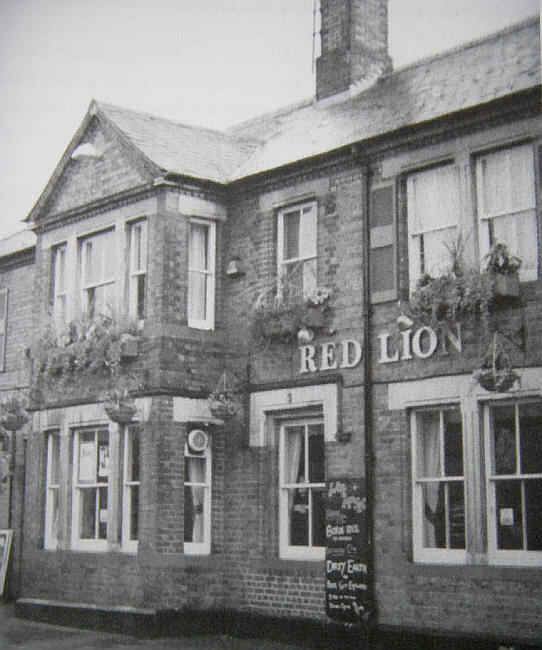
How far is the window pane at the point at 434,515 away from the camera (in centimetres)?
1198

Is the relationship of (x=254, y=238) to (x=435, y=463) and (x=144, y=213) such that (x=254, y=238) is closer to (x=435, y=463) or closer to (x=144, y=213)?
(x=144, y=213)

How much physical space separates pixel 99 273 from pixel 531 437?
743 centimetres

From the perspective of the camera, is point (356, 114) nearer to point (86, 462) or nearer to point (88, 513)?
point (86, 462)

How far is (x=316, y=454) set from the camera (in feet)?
44.8

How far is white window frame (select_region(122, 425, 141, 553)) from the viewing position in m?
14.3

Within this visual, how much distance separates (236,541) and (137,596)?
60.3 inches

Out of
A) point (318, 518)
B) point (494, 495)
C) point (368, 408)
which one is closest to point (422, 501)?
point (494, 495)

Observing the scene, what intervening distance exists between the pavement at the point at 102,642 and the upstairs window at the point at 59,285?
474cm

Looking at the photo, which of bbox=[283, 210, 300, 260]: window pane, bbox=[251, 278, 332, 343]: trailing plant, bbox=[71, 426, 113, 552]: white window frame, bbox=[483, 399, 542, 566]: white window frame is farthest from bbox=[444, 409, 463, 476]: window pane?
bbox=[71, 426, 113, 552]: white window frame

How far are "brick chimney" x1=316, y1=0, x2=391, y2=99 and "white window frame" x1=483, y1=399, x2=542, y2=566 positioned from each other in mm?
7096

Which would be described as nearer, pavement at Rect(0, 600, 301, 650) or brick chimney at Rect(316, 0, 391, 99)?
pavement at Rect(0, 600, 301, 650)

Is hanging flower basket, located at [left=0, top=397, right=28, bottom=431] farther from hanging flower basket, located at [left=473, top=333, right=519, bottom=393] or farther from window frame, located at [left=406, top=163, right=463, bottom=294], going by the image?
hanging flower basket, located at [left=473, top=333, right=519, bottom=393]

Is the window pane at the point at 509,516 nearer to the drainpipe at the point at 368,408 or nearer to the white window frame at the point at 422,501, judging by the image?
the white window frame at the point at 422,501

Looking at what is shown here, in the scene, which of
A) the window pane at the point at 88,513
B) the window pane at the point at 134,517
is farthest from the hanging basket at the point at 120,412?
the window pane at the point at 88,513
